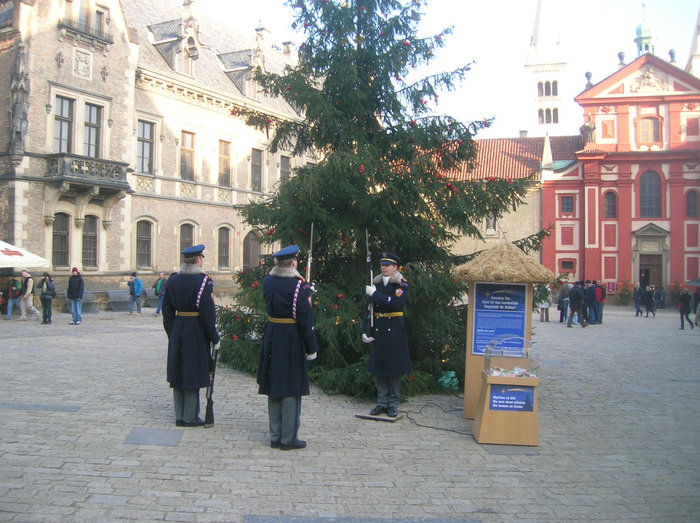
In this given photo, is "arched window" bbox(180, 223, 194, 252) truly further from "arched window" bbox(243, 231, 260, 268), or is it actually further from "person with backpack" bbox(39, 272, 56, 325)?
"person with backpack" bbox(39, 272, 56, 325)

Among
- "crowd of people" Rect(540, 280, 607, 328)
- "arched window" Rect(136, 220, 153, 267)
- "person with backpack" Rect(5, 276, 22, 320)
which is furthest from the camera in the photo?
"arched window" Rect(136, 220, 153, 267)

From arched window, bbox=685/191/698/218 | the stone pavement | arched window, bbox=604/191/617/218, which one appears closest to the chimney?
arched window, bbox=604/191/617/218

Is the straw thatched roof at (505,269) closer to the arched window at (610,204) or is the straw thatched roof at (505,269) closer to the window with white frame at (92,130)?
the window with white frame at (92,130)

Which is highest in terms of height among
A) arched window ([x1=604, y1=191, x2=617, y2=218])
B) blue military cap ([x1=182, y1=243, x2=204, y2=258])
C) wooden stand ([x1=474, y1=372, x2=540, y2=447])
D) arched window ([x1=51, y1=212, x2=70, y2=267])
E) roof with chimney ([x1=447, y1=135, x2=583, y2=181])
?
roof with chimney ([x1=447, y1=135, x2=583, y2=181])

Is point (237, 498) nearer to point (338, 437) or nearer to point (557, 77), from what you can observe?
point (338, 437)

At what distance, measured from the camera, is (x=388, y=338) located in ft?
25.0

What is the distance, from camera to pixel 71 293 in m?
19.7

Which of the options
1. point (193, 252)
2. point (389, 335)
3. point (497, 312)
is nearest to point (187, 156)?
point (193, 252)

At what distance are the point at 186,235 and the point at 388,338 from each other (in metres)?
25.6

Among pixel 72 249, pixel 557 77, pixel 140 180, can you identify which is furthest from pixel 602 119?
pixel 557 77

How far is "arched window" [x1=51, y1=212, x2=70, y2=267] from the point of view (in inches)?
985

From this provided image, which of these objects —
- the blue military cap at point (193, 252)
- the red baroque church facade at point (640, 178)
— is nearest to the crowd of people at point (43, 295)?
the blue military cap at point (193, 252)

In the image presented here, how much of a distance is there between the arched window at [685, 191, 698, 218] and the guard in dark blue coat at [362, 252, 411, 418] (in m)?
45.6

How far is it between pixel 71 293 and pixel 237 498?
16785mm
